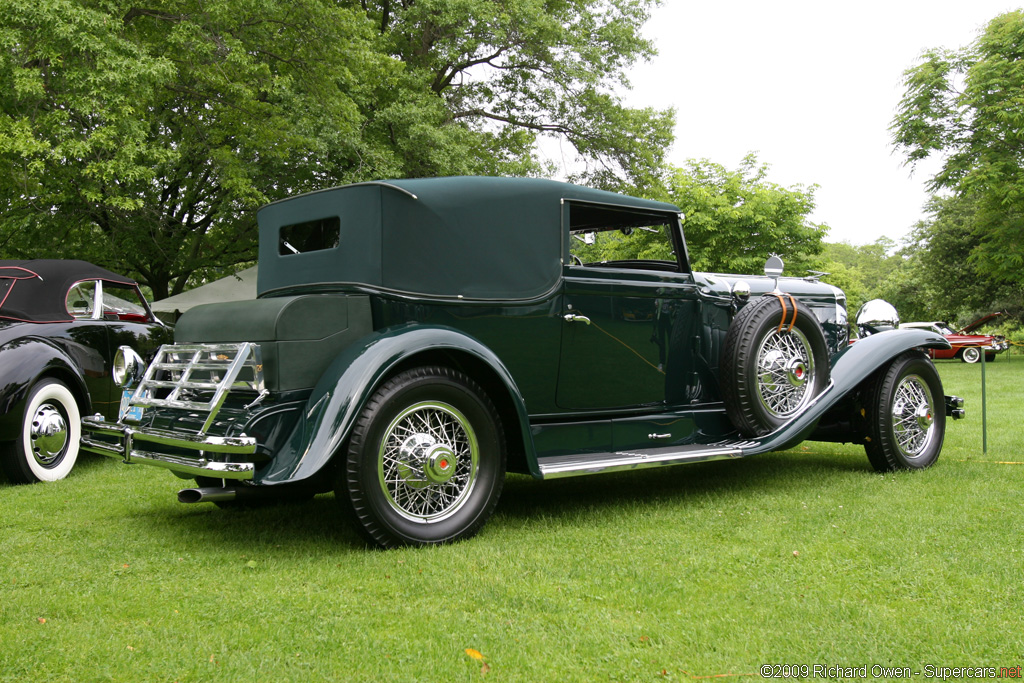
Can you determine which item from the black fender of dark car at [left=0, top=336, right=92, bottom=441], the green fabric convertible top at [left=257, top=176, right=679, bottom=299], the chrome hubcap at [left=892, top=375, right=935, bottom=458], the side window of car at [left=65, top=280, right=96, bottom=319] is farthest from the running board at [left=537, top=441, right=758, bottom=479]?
the side window of car at [left=65, top=280, right=96, bottom=319]

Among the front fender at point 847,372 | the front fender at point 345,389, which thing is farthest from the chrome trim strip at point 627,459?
the front fender at point 345,389

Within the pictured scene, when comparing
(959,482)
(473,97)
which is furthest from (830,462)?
(473,97)

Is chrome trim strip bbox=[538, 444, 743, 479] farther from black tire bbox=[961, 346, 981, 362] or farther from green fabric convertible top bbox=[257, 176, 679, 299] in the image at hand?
black tire bbox=[961, 346, 981, 362]

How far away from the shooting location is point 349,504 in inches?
156

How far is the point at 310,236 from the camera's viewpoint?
17.0 feet

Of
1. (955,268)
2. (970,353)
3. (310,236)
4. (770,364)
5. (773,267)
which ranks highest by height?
(955,268)

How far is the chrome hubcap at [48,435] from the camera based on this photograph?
643cm

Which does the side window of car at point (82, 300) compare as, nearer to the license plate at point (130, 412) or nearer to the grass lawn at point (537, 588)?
the grass lawn at point (537, 588)

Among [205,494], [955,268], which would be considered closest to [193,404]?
[205,494]

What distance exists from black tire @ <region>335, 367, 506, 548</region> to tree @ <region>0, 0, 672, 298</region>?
9.13 meters

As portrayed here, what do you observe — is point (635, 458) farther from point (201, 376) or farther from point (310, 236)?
point (201, 376)

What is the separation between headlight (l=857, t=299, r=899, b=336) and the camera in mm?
7051

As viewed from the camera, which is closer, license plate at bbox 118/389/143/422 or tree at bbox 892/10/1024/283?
license plate at bbox 118/389/143/422

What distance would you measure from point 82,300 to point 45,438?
145cm
